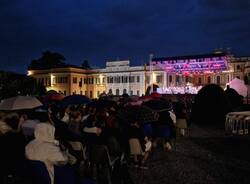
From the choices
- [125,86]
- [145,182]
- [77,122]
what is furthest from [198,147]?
[125,86]

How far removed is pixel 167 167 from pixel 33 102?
357 centimetres

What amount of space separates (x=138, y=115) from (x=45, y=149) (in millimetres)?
4148

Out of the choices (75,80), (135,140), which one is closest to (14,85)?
(135,140)

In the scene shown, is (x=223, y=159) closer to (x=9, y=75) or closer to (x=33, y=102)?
(x=33, y=102)

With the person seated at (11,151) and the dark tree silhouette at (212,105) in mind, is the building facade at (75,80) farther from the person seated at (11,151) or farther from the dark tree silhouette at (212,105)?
the person seated at (11,151)

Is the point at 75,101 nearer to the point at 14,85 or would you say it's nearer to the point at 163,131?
the point at 163,131

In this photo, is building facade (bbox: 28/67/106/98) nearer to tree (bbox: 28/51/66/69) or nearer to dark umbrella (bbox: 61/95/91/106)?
tree (bbox: 28/51/66/69)

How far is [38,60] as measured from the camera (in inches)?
3329

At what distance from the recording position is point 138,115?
8.13 meters

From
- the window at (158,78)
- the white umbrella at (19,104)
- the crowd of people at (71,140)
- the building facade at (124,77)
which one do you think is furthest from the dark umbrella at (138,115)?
the window at (158,78)

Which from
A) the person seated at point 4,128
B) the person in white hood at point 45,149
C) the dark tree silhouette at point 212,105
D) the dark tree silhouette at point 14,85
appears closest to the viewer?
the person in white hood at point 45,149

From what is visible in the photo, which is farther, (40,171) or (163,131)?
(163,131)

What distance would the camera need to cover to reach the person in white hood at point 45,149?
4219mm

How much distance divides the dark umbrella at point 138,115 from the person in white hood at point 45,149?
3.72 metres
